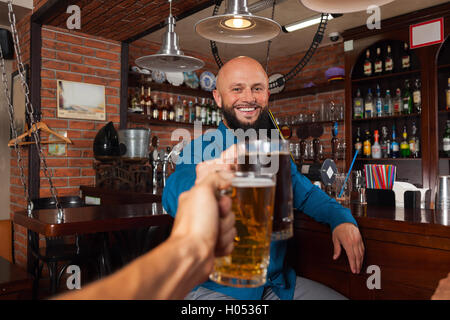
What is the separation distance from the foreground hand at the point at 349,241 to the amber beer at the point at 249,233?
0.73 metres

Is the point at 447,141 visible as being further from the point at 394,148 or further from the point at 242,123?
the point at 242,123

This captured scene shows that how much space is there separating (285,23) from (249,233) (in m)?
3.82

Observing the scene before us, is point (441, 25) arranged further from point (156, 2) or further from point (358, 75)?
point (156, 2)

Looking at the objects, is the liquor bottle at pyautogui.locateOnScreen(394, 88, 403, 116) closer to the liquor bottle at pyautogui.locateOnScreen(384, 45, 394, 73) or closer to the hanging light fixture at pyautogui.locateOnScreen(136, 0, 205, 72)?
the liquor bottle at pyautogui.locateOnScreen(384, 45, 394, 73)

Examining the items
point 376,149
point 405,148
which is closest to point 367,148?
point 376,149

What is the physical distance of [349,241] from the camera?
1.15m

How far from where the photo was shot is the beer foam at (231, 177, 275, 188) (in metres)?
0.46

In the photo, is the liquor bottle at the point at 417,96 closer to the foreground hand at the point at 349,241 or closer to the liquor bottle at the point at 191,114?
the liquor bottle at the point at 191,114

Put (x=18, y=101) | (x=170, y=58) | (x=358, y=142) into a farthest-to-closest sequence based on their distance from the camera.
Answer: (x=358, y=142) → (x=18, y=101) → (x=170, y=58)

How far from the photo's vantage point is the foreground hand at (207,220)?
0.35 metres

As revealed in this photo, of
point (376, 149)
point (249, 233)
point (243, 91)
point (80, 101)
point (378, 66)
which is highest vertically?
point (378, 66)

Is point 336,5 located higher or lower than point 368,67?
lower

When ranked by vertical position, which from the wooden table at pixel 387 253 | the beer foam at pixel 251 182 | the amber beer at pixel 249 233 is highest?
the beer foam at pixel 251 182

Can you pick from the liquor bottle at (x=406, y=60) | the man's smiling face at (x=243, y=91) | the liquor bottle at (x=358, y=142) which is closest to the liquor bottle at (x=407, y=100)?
the liquor bottle at (x=406, y=60)
